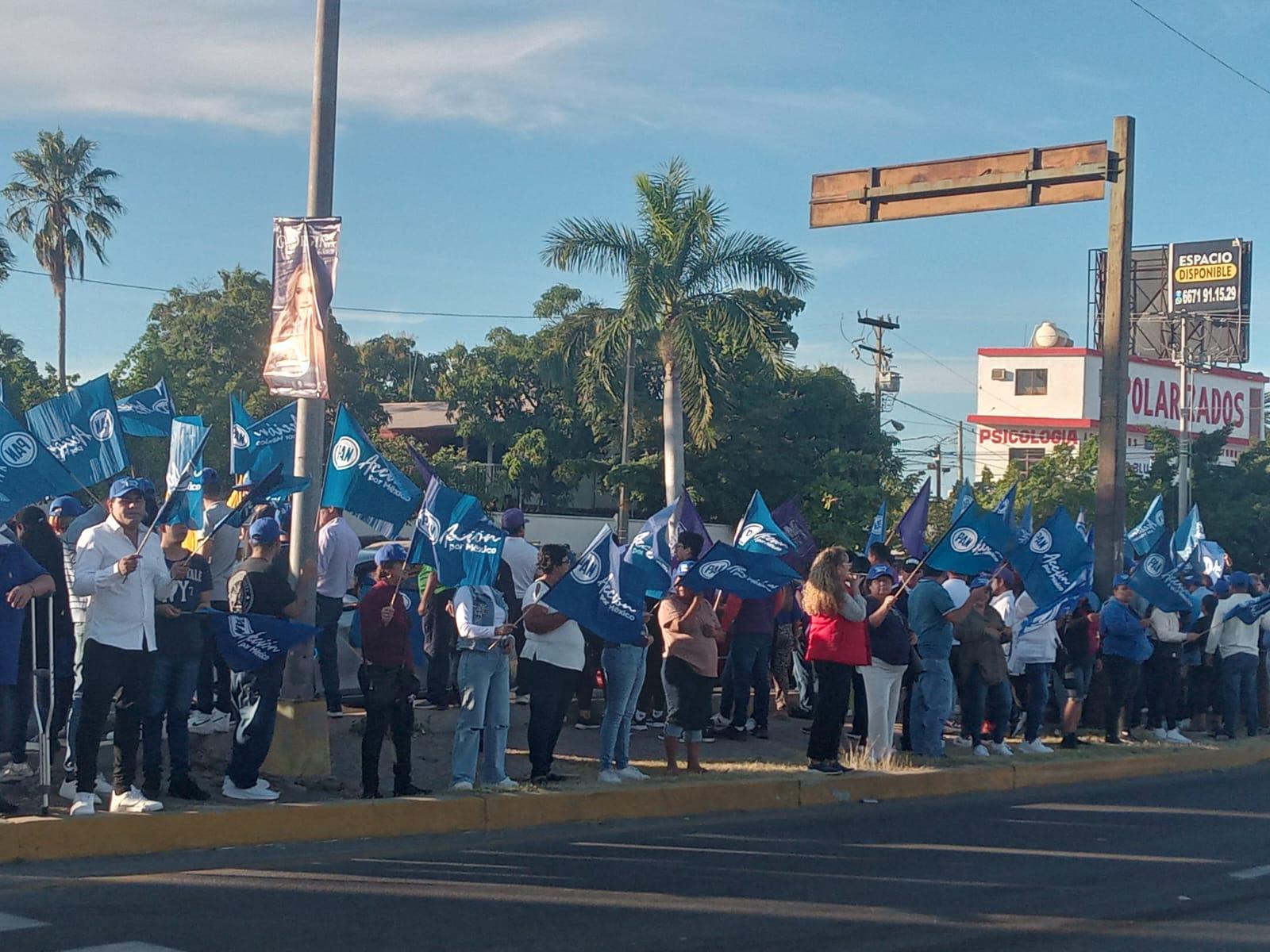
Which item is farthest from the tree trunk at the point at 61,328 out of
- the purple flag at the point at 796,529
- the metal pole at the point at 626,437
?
the purple flag at the point at 796,529

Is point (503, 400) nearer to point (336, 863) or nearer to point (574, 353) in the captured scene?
point (574, 353)

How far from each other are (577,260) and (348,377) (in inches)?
505

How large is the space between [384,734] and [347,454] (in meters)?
2.48

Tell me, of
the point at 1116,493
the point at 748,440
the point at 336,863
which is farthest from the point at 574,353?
the point at 336,863

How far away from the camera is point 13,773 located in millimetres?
8695

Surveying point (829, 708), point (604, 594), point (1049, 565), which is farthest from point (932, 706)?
point (604, 594)

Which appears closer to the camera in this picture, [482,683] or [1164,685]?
[482,683]

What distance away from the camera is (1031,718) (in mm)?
13812

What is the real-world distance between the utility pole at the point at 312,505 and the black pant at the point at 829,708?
384 centimetres

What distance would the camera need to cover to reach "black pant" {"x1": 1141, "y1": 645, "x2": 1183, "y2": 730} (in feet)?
50.6

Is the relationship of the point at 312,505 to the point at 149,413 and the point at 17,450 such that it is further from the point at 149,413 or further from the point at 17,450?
the point at 149,413

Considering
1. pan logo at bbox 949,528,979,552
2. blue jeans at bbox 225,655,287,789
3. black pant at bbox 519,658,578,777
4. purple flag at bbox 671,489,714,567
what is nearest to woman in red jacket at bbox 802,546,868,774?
pan logo at bbox 949,528,979,552

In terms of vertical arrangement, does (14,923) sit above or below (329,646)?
below

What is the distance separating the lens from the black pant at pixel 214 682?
424 inches
